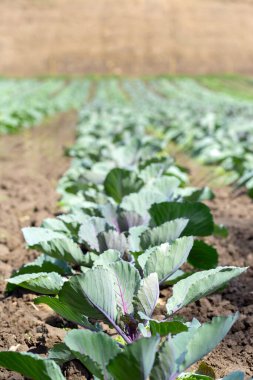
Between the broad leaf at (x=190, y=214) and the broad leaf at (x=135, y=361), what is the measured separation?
118cm

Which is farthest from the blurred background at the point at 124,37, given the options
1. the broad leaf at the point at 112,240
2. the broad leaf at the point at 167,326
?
the broad leaf at the point at 167,326

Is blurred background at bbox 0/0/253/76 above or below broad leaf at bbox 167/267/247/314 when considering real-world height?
below

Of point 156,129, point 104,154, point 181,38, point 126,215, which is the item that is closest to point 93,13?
point 181,38

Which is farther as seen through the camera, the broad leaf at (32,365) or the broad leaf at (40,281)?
the broad leaf at (40,281)

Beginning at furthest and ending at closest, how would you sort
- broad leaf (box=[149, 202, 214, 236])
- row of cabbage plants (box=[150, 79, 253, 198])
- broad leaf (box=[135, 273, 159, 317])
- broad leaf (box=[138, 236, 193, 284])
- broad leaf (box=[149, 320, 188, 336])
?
row of cabbage plants (box=[150, 79, 253, 198]) → broad leaf (box=[149, 202, 214, 236]) → broad leaf (box=[138, 236, 193, 284]) → broad leaf (box=[135, 273, 159, 317]) → broad leaf (box=[149, 320, 188, 336])

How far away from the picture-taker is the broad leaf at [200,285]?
2018 millimetres

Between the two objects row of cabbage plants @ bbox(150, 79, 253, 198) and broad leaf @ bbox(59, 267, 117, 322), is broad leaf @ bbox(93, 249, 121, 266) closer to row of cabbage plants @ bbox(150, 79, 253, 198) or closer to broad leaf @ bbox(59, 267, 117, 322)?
broad leaf @ bbox(59, 267, 117, 322)

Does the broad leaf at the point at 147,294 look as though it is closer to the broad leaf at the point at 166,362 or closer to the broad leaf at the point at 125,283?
the broad leaf at the point at 125,283

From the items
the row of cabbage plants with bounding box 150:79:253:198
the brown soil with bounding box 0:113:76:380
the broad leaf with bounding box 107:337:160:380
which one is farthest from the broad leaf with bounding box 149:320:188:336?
the row of cabbage plants with bounding box 150:79:253:198

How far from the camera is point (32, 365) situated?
166 cm

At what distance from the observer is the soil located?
2330mm

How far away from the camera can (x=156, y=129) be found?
10289 millimetres

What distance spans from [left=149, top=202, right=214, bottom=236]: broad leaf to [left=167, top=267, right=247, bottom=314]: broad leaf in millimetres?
555

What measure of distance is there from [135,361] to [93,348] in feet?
0.54
